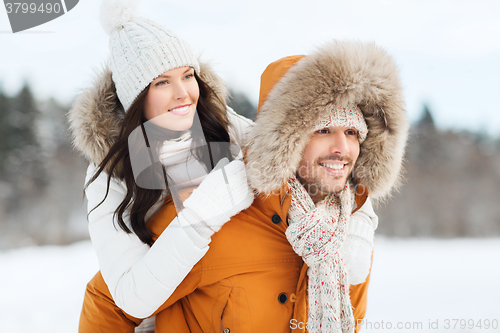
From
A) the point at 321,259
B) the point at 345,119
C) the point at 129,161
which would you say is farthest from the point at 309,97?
the point at 129,161

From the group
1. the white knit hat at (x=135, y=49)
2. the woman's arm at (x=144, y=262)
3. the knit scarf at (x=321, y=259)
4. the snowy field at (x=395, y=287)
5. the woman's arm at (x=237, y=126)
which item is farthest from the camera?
the snowy field at (x=395, y=287)

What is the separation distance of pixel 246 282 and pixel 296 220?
0.37 meters

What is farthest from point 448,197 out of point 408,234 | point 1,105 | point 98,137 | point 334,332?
point 1,105

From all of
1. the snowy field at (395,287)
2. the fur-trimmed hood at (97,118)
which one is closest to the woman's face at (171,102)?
the fur-trimmed hood at (97,118)

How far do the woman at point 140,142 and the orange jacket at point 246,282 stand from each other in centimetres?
15

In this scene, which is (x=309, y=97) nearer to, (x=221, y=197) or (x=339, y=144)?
(x=339, y=144)

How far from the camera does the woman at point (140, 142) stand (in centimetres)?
154

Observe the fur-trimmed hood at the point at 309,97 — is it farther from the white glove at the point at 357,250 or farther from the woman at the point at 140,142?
the white glove at the point at 357,250

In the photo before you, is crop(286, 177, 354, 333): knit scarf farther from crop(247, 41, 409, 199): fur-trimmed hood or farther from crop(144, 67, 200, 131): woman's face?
crop(144, 67, 200, 131): woman's face

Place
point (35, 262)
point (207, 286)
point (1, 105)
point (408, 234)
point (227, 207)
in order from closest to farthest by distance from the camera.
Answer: point (227, 207), point (207, 286), point (35, 262), point (408, 234), point (1, 105)

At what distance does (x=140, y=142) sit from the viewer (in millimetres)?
1799

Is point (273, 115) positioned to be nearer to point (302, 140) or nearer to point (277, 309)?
point (302, 140)

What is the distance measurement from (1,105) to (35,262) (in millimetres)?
5256

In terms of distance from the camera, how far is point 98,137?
1793 millimetres
